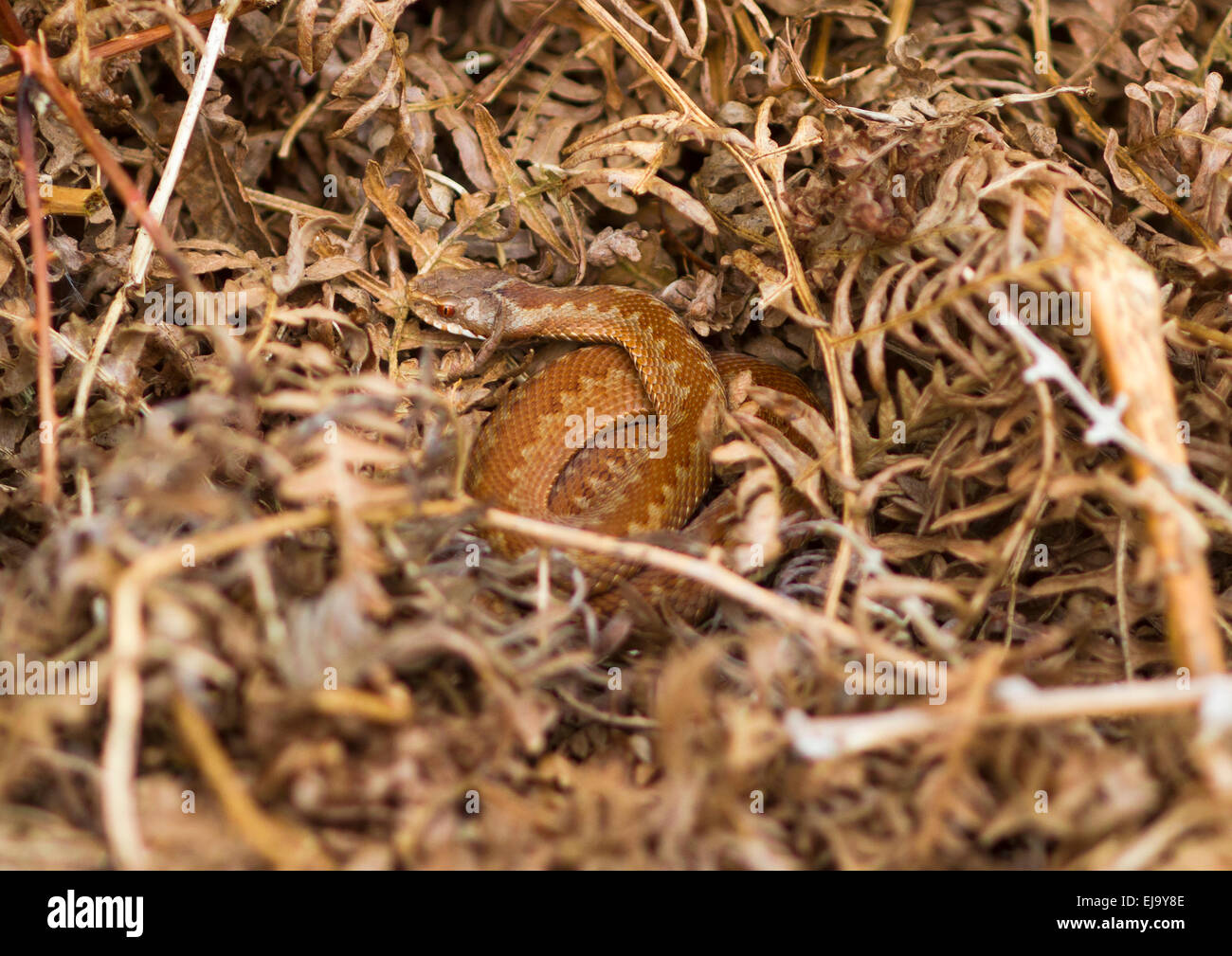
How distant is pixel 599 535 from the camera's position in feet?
10.4

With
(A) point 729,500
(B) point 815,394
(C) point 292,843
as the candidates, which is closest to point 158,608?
(C) point 292,843

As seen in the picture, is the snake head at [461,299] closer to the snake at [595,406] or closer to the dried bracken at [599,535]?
the snake at [595,406]

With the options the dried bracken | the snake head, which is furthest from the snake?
the dried bracken

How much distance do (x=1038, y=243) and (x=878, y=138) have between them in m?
0.72

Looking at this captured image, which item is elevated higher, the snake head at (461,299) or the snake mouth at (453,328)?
the snake head at (461,299)

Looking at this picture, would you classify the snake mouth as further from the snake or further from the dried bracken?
the dried bracken

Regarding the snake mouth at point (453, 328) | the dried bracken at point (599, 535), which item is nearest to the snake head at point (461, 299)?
the snake mouth at point (453, 328)

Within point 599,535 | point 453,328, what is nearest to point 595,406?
point 453,328

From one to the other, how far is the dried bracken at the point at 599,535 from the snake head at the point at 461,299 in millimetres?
126

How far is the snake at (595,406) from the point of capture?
443 cm

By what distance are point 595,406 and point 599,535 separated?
6.07 ft

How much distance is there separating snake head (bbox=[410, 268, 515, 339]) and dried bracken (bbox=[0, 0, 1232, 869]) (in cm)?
13
